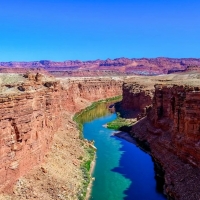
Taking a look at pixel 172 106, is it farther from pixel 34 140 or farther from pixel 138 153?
pixel 34 140

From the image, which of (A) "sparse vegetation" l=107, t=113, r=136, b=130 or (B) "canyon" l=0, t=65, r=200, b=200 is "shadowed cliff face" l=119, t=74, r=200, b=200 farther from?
(A) "sparse vegetation" l=107, t=113, r=136, b=130

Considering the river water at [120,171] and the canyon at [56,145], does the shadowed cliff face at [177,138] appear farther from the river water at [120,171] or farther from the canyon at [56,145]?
the river water at [120,171]

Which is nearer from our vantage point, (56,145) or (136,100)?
(56,145)

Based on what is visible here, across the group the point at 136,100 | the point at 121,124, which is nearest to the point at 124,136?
the point at 121,124

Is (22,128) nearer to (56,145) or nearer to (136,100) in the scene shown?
(56,145)

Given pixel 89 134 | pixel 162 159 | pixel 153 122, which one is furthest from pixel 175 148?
pixel 89 134

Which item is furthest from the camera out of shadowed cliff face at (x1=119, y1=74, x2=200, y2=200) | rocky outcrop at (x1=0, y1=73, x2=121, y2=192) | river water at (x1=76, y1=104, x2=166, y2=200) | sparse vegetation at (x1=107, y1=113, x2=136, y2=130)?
sparse vegetation at (x1=107, y1=113, x2=136, y2=130)

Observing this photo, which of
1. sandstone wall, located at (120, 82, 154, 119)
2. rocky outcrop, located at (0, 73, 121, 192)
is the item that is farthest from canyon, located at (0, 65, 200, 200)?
sandstone wall, located at (120, 82, 154, 119)
